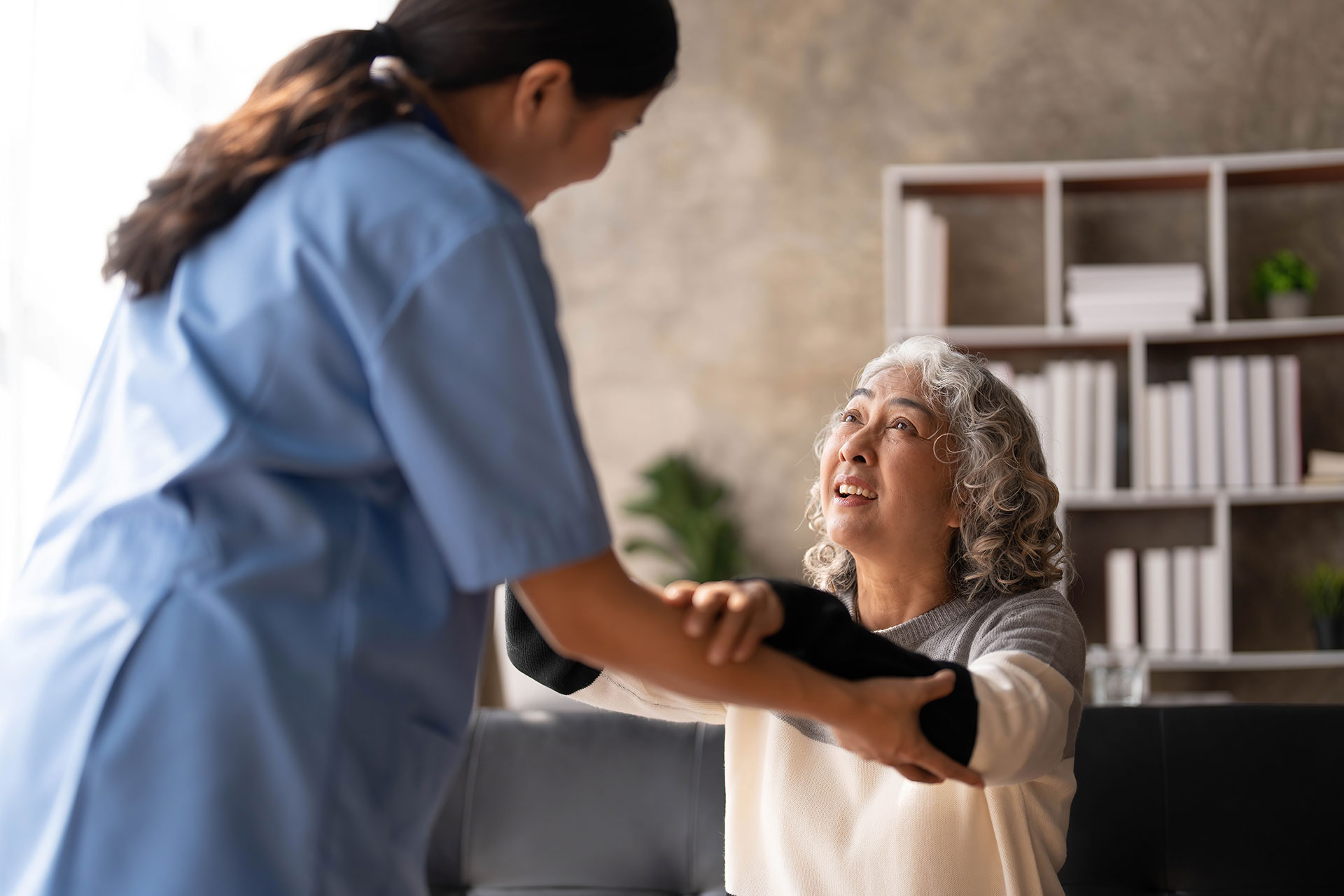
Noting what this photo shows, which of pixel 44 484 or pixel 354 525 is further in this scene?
pixel 44 484

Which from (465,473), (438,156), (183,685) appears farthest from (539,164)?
(183,685)

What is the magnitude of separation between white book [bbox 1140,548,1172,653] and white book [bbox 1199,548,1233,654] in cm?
10

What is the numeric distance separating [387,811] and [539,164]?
49 cm

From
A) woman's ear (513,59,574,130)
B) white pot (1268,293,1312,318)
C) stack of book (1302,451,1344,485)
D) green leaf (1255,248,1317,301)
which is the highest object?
green leaf (1255,248,1317,301)

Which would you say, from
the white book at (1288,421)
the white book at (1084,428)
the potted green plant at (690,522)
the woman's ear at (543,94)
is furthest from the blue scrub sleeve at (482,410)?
the white book at (1288,421)

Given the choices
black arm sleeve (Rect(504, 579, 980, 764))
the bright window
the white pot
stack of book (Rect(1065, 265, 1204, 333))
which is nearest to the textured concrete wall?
the white pot

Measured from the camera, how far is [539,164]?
918 millimetres

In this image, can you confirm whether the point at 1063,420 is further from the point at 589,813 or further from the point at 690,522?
the point at 589,813

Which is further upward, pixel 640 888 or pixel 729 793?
pixel 729 793

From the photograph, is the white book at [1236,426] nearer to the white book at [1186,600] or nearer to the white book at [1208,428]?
the white book at [1208,428]

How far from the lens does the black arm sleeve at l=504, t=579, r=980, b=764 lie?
1.08 meters

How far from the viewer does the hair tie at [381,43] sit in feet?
2.88

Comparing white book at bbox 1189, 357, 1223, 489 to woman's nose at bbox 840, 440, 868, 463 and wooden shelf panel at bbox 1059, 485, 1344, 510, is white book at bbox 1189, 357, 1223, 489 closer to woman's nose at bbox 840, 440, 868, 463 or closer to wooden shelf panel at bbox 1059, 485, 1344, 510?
wooden shelf panel at bbox 1059, 485, 1344, 510

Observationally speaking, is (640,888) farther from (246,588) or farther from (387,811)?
(246,588)
